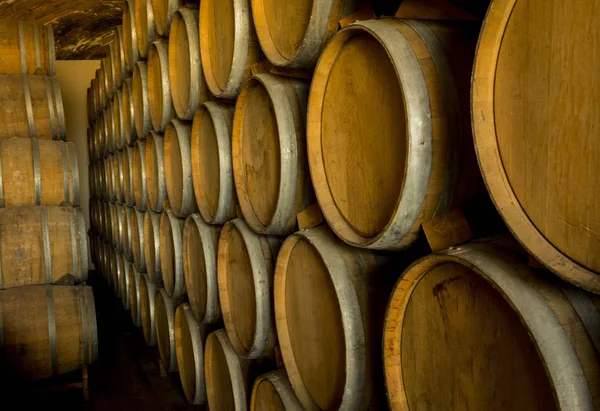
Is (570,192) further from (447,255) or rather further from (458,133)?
(458,133)

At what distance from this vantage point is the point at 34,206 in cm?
501

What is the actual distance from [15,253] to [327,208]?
4013 millimetres

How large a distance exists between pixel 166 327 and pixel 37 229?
1501 millimetres

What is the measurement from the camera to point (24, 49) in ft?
18.0

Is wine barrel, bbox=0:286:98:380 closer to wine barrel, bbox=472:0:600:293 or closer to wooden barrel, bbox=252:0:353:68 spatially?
wooden barrel, bbox=252:0:353:68

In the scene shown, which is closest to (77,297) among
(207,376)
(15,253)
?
(15,253)

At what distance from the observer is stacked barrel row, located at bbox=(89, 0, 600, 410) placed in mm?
1057

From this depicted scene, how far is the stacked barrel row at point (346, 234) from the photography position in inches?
41.6

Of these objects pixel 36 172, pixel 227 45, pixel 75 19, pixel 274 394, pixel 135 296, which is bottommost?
pixel 135 296

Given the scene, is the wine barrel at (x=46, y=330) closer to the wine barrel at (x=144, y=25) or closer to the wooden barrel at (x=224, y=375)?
the wooden barrel at (x=224, y=375)

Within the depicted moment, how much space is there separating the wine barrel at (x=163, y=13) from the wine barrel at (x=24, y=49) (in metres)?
2.11

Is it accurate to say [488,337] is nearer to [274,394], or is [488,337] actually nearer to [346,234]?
[346,234]

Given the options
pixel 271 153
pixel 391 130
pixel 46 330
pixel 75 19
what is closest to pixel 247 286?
pixel 271 153

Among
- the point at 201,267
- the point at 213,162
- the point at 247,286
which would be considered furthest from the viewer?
the point at 201,267
